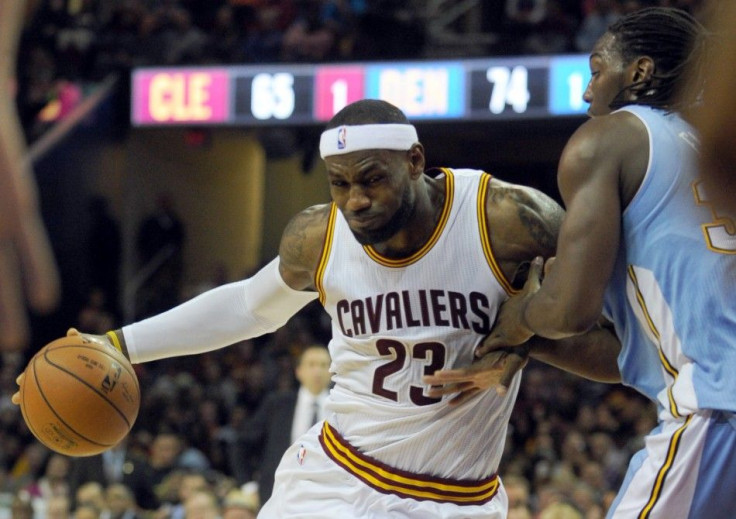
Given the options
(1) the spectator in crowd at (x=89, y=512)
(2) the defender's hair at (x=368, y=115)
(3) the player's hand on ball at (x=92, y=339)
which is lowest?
(1) the spectator in crowd at (x=89, y=512)

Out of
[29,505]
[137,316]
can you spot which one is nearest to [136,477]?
[29,505]

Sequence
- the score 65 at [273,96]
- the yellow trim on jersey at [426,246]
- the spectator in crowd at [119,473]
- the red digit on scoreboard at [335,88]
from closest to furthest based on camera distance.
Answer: the yellow trim on jersey at [426,246], the spectator in crowd at [119,473], the red digit on scoreboard at [335,88], the score 65 at [273,96]

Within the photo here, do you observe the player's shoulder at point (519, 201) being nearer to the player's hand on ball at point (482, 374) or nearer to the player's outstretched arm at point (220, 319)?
the player's hand on ball at point (482, 374)

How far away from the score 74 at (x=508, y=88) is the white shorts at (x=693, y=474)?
359 inches

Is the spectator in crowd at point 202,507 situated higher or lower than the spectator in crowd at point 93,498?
higher

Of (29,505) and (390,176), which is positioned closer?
(390,176)

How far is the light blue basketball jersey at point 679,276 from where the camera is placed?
2.71 meters

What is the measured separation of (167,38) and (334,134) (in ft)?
36.9

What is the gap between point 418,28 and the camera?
13.8 metres

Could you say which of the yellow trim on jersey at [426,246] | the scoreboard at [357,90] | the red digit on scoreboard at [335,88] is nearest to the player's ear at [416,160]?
the yellow trim on jersey at [426,246]

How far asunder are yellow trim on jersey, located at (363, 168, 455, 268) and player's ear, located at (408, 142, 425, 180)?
0.35ft

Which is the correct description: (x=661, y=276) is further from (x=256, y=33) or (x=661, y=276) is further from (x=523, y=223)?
(x=256, y=33)

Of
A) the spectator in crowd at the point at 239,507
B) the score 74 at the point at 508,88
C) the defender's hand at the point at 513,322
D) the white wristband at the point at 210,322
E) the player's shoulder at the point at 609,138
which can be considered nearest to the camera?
the player's shoulder at the point at 609,138

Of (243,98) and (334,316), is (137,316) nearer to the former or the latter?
(243,98)
